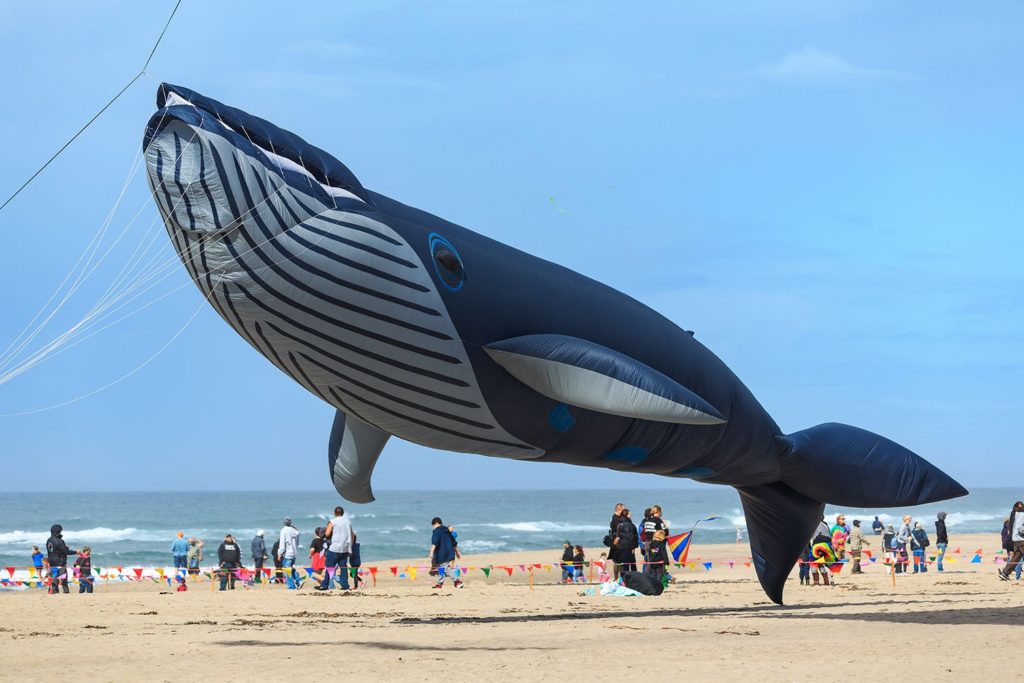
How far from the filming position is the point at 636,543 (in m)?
18.6

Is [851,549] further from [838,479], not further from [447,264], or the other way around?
[447,264]

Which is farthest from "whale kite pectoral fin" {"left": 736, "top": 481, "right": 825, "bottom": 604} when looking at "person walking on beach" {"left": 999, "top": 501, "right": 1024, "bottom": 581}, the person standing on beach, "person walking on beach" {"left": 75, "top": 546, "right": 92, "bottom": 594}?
"person walking on beach" {"left": 75, "top": 546, "right": 92, "bottom": 594}

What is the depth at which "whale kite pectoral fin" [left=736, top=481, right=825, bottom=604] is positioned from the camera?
44.1 ft

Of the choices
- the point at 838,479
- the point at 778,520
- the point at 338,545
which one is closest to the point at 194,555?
the point at 338,545

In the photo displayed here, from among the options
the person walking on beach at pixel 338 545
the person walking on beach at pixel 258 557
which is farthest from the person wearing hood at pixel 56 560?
the person walking on beach at pixel 338 545

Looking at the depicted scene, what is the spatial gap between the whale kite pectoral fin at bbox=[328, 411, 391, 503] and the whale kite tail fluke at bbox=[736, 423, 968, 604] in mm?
4506

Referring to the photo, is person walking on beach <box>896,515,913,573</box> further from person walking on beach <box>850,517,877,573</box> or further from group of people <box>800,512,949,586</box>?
person walking on beach <box>850,517,877,573</box>

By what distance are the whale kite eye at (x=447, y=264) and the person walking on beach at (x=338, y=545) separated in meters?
10.2

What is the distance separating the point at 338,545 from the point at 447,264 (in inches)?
427

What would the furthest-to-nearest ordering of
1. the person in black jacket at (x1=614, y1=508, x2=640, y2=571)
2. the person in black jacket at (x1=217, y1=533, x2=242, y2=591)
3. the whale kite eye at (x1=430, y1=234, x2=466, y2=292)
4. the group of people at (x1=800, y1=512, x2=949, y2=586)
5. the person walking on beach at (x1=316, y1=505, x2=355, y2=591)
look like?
the person in black jacket at (x1=217, y1=533, x2=242, y2=591), the group of people at (x1=800, y1=512, x2=949, y2=586), the person walking on beach at (x1=316, y1=505, x2=355, y2=591), the person in black jacket at (x1=614, y1=508, x2=640, y2=571), the whale kite eye at (x1=430, y1=234, x2=466, y2=292)

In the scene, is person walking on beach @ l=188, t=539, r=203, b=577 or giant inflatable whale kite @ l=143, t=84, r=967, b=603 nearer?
giant inflatable whale kite @ l=143, t=84, r=967, b=603

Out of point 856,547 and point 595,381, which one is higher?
point 595,381

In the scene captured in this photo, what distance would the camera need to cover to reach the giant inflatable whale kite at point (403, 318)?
8.83m

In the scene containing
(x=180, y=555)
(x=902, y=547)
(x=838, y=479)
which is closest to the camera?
(x=838, y=479)
